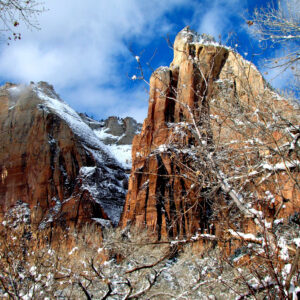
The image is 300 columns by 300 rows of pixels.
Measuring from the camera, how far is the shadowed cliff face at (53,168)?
48781 mm

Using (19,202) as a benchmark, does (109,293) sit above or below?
below

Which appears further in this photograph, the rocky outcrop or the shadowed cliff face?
the rocky outcrop

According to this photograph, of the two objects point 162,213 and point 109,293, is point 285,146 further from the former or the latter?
point 162,213

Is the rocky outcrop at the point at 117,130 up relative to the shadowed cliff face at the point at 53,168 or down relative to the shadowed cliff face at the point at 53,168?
up

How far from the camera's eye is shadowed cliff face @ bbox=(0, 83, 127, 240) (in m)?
48.8

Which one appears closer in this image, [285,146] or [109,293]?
[285,146]

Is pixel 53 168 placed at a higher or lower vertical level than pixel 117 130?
lower

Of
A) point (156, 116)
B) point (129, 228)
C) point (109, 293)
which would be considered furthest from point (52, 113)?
point (109, 293)

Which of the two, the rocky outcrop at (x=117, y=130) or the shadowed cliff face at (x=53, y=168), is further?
the rocky outcrop at (x=117, y=130)

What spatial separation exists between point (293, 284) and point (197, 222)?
87.4ft

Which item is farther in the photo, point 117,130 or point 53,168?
point 117,130

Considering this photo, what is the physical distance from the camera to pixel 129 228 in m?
36.0

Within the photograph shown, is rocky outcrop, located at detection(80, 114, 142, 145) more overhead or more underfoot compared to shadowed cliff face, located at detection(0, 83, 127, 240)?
more overhead

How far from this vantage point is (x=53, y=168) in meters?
52.2
